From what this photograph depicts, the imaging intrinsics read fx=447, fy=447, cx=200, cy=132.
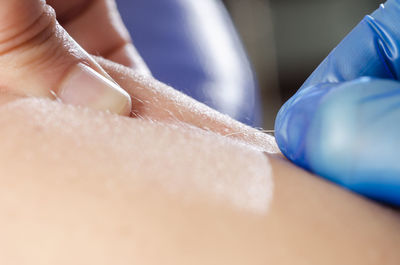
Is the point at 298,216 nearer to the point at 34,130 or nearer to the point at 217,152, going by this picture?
the point at 217,152

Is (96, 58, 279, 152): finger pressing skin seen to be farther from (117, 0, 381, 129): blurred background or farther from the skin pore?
(117, 0, 381, 129): blurred background

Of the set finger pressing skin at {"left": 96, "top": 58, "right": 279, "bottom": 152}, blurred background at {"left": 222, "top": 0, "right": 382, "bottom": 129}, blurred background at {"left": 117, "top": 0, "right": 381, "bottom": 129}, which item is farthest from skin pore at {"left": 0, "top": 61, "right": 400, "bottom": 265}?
blurred background at {"left": 222, "top": 0, "right": 382, "bottom": 129}

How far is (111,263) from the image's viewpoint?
12.2 inches

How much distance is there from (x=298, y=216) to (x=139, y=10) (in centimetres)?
110

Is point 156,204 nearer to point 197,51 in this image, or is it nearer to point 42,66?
point 42,66

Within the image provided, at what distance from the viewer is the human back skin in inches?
12.6

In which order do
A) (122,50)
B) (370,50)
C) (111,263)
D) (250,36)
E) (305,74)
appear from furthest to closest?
1. (250,36)
2. (305,74)
3. (122,50)
4. (370,50)
5. (111,263)

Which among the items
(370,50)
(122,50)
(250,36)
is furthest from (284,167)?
(250,36)

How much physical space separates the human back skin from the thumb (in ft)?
0.25

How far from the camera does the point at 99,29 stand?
1.20m

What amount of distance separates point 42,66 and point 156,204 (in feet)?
0.86

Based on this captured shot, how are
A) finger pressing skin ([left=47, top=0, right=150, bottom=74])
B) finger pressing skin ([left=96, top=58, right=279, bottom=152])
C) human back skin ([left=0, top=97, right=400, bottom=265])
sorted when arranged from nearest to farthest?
human back skin ([left=0, top=97, right=400, bottom=265]), finger pressing skin ([left=96, top=58, right=279, bottom=152]), finger pressing skin ([left=47, top=0, right=150, bottom=74])

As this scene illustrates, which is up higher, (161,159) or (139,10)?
(161,159)

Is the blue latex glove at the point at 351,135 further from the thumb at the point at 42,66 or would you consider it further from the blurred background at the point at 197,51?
the blurred background at the point at 197,51
